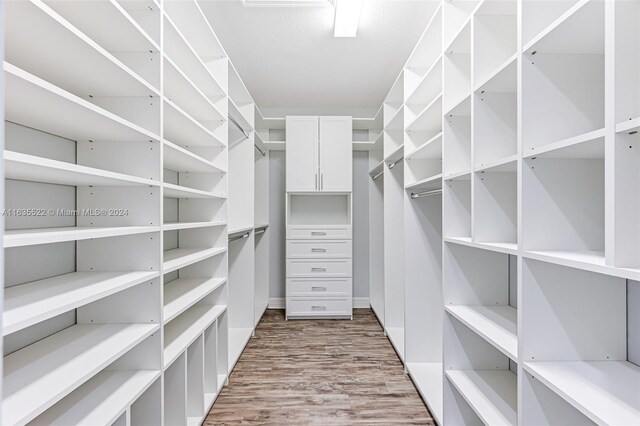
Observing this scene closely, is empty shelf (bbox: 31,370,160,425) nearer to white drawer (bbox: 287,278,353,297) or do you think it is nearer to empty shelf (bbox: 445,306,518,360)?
empty shelf (bbox: 445,306,518,360)

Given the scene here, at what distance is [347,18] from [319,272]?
2.40 metres

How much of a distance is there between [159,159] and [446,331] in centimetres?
158

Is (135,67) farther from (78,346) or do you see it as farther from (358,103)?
(358,103)

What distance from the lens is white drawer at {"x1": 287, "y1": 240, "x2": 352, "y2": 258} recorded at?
3.77 metres

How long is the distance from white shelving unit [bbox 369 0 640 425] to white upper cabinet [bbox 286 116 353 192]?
1667mm

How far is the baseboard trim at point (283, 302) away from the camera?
4.28 metres

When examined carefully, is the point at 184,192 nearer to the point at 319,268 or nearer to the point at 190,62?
the point at 190,62

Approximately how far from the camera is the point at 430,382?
2268 millimetres

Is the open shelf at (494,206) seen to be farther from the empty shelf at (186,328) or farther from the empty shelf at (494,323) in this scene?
the empty shelf at (186,328)

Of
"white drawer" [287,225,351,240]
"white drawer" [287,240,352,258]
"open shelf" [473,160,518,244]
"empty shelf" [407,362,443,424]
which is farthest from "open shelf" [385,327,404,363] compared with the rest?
"open shelf" [473,160,518,244]

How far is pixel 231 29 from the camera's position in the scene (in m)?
2.63

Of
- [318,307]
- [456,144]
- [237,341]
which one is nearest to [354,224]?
[318,307]

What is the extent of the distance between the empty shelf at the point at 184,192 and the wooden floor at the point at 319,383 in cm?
123

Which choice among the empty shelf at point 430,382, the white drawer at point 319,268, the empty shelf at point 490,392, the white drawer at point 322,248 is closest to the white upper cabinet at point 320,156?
the white drawer at point 322,248
